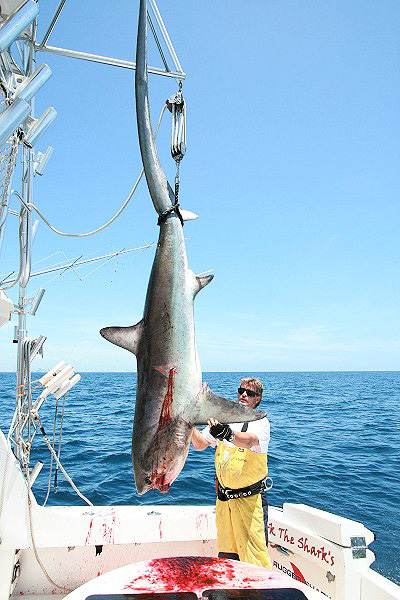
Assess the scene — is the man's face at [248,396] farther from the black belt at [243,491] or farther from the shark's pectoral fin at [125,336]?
the shark's pectoral fin at [125,336]

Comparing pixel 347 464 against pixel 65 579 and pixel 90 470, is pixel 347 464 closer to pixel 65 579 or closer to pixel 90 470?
pixel 90 470

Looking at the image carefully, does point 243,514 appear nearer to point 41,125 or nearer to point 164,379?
point 164,379

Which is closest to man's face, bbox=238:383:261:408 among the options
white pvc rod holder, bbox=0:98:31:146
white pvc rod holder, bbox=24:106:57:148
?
white pvc rod holder, bbox=0:98:31:146

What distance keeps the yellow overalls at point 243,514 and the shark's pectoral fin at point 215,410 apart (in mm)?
1716

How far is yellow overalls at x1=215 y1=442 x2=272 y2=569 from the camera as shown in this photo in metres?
3.54

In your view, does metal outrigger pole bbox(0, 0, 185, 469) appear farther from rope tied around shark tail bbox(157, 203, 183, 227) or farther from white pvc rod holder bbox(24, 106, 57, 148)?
rope tied around shark tail bbox(157, 203, 183, 227)

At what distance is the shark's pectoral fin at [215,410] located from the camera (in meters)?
2.10

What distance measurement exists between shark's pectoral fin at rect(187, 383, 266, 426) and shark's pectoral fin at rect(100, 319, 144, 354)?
1.54ft

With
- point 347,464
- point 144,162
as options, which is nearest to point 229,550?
point 144,162

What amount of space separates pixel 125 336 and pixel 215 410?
655mm

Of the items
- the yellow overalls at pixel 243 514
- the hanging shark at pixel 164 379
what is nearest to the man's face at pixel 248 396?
the yellow overalls at pixel 243 514

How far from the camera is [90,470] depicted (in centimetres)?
1049

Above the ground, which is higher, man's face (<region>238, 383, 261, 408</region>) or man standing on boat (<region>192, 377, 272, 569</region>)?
man's face (<region>238, 383, 261, 408</region>)

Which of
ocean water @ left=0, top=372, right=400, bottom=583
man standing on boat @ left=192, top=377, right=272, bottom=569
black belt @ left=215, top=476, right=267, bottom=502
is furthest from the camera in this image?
ocean water @ left=0, top=372, right=400, bottom=583
